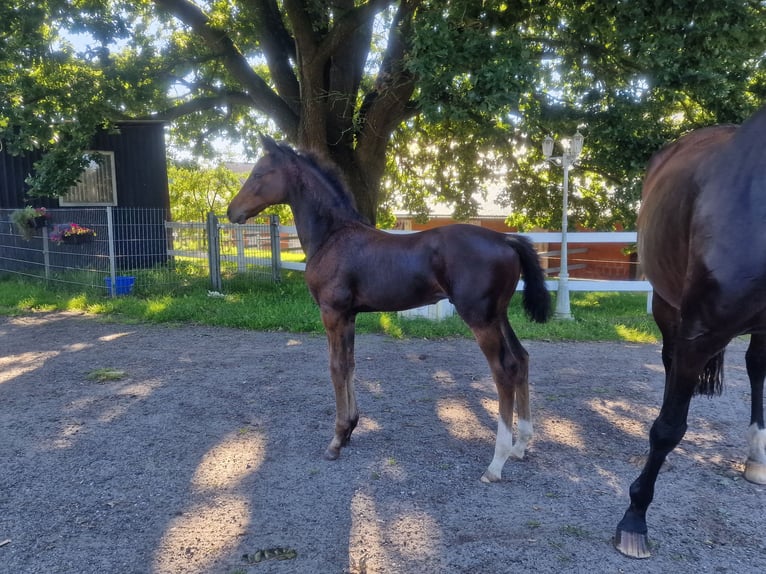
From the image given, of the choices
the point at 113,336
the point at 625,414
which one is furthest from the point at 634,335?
the point at 113,336

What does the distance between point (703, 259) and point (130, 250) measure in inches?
432

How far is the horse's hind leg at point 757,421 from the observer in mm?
3376

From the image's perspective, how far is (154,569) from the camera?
254 cm

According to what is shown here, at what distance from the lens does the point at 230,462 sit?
3.70 meters

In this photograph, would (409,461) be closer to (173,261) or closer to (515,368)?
(515,368)

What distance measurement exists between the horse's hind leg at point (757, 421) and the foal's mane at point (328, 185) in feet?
9.71

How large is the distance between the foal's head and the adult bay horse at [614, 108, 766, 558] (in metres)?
2.68

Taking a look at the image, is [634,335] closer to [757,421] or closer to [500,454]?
[757,421]

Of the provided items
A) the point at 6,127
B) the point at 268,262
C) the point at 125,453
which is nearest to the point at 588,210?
the point at 268,262

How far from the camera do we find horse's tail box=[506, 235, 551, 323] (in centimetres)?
369

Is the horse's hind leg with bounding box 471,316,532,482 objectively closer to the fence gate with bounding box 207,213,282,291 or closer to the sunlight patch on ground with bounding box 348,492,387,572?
the sunlight patch on ground with bounding box 348,492,387,572

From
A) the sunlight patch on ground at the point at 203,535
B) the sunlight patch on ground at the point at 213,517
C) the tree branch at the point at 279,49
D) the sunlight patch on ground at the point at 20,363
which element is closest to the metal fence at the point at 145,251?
the tree branch at the point at 279,49

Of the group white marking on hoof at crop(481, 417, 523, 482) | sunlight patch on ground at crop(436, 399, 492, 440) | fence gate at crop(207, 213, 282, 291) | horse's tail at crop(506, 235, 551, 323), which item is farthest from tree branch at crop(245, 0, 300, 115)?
white marking on hoof at crop(481, 417, 523, 482)

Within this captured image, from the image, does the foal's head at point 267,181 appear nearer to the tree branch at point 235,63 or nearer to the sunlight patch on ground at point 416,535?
the sunlight patch on ground at point 416,535
